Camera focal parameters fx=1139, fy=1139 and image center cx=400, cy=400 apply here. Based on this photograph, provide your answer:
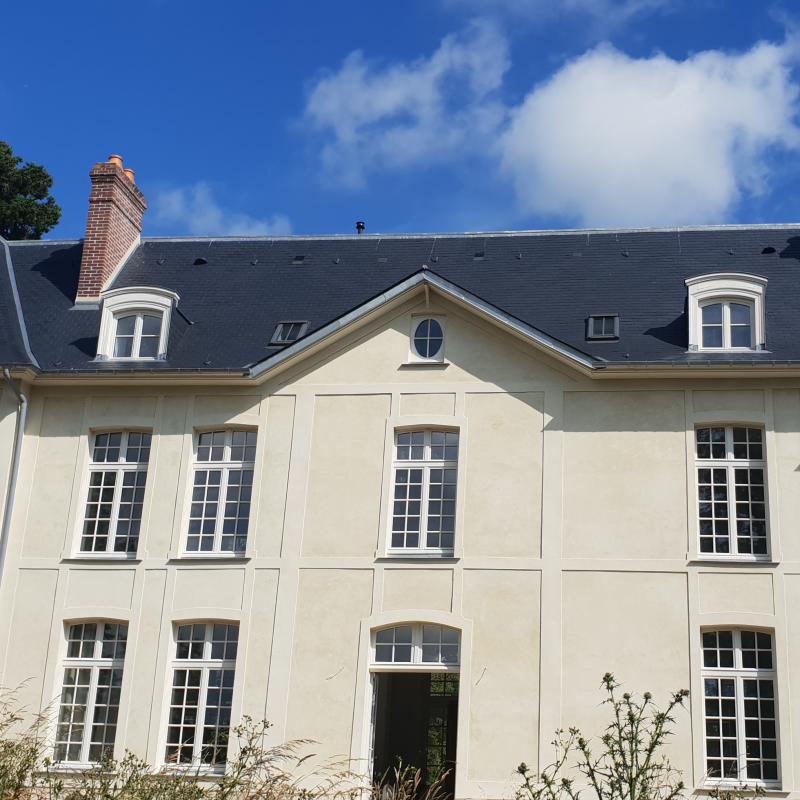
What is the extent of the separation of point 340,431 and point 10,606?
5769 mm

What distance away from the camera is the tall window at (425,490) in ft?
56.3

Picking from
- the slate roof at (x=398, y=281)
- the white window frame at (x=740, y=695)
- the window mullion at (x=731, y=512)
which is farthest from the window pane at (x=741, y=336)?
the white window frame at (x=740, y=695)

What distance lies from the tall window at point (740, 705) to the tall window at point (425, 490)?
4139 millimetres

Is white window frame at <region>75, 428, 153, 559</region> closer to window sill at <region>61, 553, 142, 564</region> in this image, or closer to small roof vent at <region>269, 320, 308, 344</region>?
window sill at <region>61, 553, 142, 564</region>

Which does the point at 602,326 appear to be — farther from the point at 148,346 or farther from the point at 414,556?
the point at 148,346

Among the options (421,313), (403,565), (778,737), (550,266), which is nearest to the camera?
(778,737)

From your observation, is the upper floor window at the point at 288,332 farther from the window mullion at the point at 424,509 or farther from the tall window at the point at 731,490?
the tall window at the point at 731,490

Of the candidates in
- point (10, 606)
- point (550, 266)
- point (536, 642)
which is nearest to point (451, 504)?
point (536, 642)

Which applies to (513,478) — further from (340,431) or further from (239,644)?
(239,644)

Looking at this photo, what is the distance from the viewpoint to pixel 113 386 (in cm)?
1853

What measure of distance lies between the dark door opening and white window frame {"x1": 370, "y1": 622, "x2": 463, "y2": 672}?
330 mm

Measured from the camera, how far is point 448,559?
16.8 m

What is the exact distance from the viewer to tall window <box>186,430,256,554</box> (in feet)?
58.3

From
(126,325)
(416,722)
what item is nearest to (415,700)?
(416,722)
